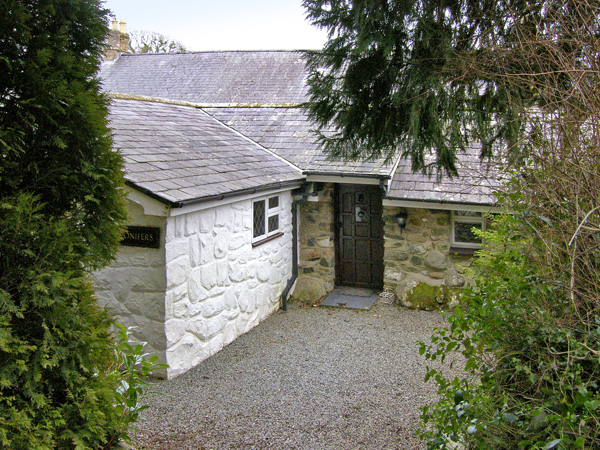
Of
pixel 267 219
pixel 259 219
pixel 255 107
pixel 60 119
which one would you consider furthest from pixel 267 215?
pixel 60 119

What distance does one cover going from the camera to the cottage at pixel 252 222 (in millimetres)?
6301

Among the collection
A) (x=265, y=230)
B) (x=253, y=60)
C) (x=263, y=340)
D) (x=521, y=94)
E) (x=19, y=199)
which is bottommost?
(x=263, y=340)

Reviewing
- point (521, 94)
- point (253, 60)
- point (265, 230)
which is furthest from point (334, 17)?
point (253, 60)

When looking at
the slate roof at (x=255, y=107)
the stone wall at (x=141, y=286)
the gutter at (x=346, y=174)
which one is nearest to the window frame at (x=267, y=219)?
the slate roof at (x=255, y=107)

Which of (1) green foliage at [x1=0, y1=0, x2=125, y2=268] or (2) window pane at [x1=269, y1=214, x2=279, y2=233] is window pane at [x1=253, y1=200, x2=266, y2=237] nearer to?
(2) window pane at [x1=269, y1=214, x2=279, y2=233]

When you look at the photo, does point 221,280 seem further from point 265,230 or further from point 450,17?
point 450,17

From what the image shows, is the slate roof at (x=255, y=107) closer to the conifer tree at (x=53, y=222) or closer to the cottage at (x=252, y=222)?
the cottage at (x=252, y=222)

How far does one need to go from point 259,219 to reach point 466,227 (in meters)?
3.83

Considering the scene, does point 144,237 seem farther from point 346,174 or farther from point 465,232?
point 465,232

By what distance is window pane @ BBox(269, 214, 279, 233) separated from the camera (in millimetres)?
9095

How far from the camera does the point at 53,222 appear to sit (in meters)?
2.77

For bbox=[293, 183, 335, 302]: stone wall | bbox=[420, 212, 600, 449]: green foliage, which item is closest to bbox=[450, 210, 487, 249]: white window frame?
bbox=[293, 183, 335, 302]: stone wall

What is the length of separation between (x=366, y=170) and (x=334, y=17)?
4817 mm

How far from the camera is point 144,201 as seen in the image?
5.99 m
